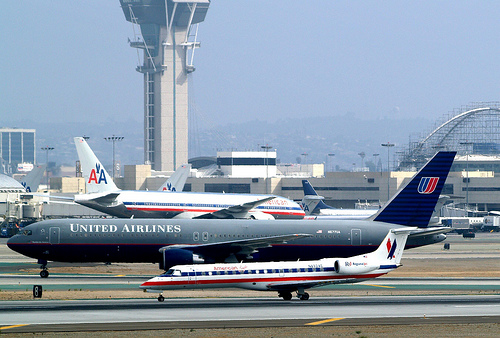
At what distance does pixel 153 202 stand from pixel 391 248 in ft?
152

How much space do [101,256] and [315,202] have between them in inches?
3526

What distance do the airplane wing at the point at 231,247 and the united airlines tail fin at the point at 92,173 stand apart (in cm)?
3917

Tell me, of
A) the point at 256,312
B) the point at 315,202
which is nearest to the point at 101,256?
the point at 256,312

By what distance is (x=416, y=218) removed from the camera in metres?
60.3

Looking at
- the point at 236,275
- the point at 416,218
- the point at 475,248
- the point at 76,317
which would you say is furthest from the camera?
the point at 475,248

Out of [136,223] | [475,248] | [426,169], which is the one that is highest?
[426,169]

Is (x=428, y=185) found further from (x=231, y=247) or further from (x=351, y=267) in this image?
(x=231, y=247)

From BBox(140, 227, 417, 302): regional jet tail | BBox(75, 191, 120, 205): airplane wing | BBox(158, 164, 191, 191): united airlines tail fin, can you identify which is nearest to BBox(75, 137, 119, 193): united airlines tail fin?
BBox(75, 191, 120, 205): airplane wing

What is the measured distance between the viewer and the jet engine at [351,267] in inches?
1838

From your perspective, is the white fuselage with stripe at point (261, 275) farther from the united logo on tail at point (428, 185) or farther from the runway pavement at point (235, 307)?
the united logo on tail at point (428, 185)

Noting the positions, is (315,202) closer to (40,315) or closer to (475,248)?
(475,248)

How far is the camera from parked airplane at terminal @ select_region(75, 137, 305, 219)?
88.4 meters

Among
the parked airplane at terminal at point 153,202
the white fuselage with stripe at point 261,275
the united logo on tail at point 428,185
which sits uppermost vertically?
the united logo on tail at point 428,185

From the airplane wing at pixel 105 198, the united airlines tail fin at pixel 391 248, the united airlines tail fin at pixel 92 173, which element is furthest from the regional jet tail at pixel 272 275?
the united airlines tail fin at pixel 92 173
